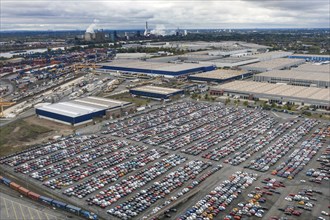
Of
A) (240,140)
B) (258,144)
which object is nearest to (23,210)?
(240,140)

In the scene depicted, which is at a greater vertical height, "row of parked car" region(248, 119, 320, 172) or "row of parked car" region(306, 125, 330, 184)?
"row of parked car" region(248, 119, 320, 172)

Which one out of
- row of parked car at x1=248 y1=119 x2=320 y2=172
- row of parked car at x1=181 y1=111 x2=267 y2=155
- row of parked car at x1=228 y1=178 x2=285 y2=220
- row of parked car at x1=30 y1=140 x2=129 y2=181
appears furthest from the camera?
row of parked car at x1=181 y1=111 x2=267 y2=155

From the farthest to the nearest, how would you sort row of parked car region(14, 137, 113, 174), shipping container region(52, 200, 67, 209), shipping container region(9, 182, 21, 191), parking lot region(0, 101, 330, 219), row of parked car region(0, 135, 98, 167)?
row of parked car region(0, 135, 98, 167)
row of parked car region(14, 137, 113, 174)
shipping container region(9, 182, 21, 191)
parking lot region(0, 101, 330, 219)
shipping container region(52, 200, 67, 209)

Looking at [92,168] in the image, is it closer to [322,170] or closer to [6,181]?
[6,181]

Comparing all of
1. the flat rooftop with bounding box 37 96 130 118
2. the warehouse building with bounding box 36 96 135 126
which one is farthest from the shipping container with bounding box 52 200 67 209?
the flat rooftop with bounding box 37 96 130 118

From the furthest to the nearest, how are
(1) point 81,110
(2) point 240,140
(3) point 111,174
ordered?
1. (1) point 81,110
2. (2) point 240,140
3. (3) point 111,174

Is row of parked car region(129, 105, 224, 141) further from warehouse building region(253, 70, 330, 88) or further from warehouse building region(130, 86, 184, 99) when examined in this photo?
Result: warehouse building region(253, 70, 330, 88)

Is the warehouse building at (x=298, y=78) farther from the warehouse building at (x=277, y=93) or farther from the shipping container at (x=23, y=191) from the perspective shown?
the shipping container at (x=23, y=191)
